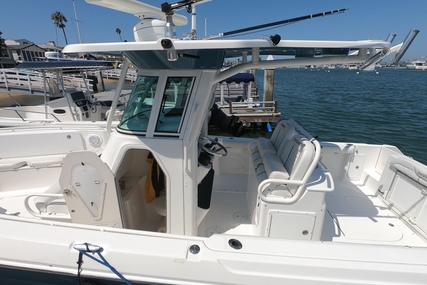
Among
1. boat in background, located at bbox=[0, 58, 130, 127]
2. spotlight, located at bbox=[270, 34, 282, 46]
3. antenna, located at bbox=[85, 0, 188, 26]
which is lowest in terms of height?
boat in background, located at bbox=[0, 58, 130, 127]

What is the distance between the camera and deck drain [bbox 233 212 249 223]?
281 centimetres

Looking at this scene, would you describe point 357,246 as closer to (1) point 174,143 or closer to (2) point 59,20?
(1) point 174,143

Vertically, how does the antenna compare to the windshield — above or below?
above

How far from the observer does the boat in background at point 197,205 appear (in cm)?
160

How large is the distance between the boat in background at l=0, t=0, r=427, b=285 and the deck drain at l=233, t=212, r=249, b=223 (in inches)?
0.5

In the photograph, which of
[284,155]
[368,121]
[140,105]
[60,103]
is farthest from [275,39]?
[368,121]

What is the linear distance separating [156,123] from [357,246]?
185 cm

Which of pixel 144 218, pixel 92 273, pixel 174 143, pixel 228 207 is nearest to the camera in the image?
pixel 92 273

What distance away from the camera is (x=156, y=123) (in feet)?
6.89

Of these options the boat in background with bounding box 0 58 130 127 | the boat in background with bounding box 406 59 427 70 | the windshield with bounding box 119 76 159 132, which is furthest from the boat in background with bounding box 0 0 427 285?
the boat in background with bounding box 406 59 427 70

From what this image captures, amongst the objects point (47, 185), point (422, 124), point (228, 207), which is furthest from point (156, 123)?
point (422, 124)

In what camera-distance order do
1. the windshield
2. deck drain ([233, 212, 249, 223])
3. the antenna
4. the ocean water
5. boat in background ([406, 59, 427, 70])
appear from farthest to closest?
boat in background ([406, 59, 427, 70]) → the ocean water → deck drain ([233, 212, 249, 223]) → the windshield → the antenna

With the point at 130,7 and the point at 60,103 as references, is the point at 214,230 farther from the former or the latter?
the point at 60,103

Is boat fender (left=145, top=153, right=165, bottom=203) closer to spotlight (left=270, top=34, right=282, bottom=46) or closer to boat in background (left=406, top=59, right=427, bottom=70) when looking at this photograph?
spotlight (left=270, top=34, right=282, bottom=46)
